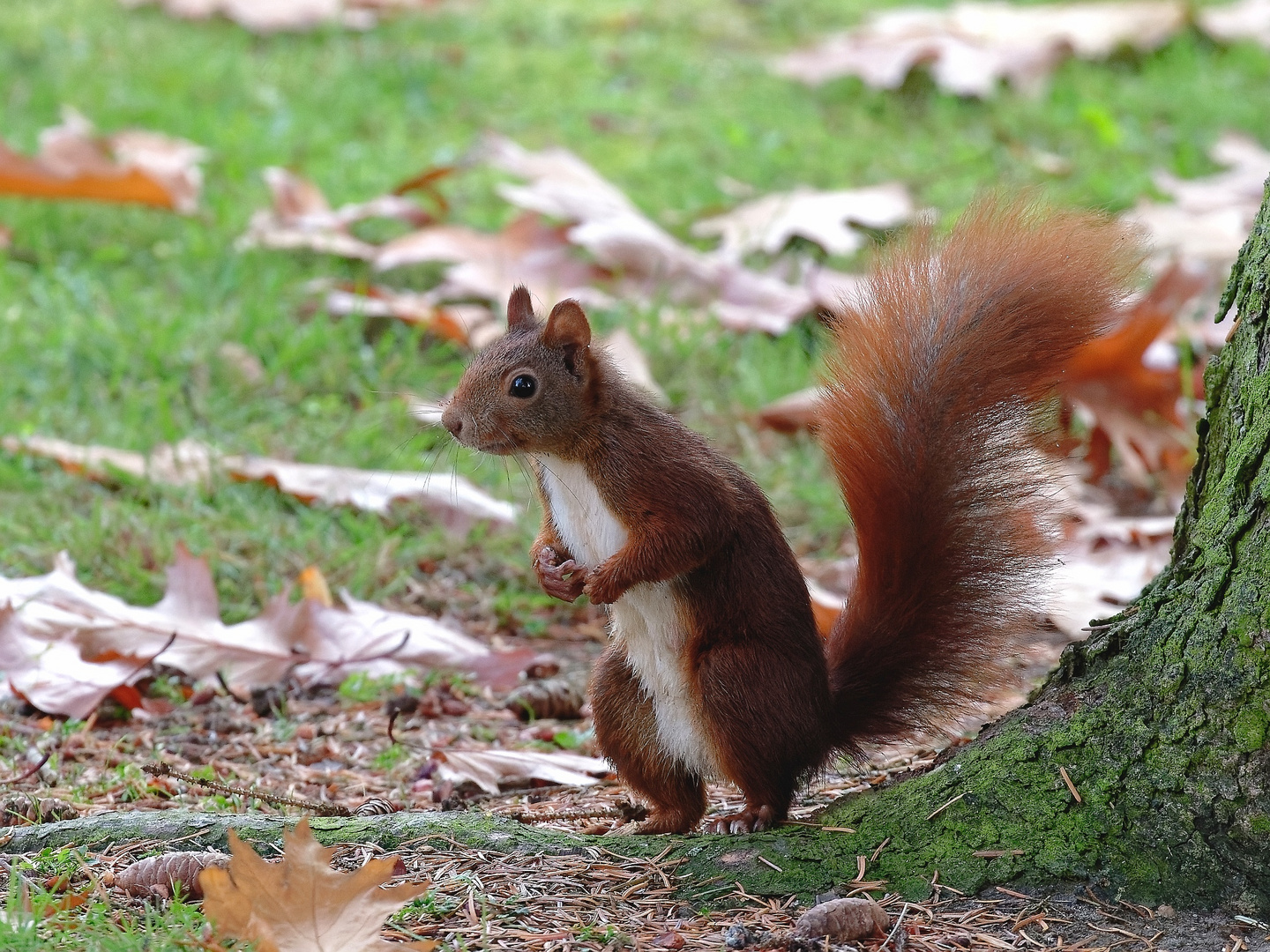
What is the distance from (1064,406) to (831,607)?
606mm

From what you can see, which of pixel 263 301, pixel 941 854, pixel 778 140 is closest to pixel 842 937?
pixel 941 854

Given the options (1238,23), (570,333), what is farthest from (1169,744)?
(1238,23)

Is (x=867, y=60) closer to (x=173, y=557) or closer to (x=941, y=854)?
(x=173, y=557)

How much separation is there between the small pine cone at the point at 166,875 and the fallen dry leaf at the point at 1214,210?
8.06 ft

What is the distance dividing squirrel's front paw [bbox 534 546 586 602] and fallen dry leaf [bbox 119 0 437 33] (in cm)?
382

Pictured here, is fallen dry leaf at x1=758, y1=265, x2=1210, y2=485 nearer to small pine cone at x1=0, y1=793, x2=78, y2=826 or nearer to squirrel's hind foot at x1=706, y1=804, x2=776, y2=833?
squirrel's hind foot at x1=706, y1=804, x2=776, y2=833

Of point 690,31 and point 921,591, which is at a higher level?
point 690,31

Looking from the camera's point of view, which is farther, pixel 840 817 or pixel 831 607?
pixel 831 607

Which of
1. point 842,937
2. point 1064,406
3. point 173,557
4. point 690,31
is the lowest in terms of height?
point 173,557

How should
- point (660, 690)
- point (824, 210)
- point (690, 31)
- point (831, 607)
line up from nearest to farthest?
point (660, 690) → point (831, 607) → point (824, 210) → point (690, 31)

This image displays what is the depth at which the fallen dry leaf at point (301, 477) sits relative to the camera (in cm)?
273

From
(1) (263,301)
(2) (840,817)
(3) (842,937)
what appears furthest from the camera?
(1) (263,301)

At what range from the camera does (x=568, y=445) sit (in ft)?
6.03

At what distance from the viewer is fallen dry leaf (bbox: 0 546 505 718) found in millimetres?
2062
